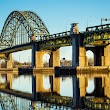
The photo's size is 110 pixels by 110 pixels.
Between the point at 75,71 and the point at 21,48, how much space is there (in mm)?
55301

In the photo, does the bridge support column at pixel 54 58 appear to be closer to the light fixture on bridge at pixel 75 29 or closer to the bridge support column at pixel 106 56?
the bridge support column at pixel 106 56

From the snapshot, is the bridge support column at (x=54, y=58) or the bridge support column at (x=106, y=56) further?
the bridge support column at (x=54, y=58)

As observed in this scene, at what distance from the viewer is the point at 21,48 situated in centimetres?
13900

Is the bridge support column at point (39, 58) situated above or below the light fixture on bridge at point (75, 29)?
below

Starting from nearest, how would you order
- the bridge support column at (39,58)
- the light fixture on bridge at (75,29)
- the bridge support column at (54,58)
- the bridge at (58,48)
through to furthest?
1. the bridge at (58,48)
2. the light fixture on bridge at (75,29)
3. the bridge support column at (39,58)
4. the bridge support column at (54,58)

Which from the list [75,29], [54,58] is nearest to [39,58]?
[54,58]

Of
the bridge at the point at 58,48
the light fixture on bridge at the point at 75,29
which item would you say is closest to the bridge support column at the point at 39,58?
the bridge at the point at 58,48

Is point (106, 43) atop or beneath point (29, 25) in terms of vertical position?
beneath

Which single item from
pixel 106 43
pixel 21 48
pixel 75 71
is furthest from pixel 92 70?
pixel 21 48

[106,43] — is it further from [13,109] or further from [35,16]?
[13,109]

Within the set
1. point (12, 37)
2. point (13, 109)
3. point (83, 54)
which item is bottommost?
point (13, 109)

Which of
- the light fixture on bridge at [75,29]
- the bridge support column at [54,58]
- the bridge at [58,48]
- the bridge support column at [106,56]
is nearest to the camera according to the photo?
the bridge at [58,48]

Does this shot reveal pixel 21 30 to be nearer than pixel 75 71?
No

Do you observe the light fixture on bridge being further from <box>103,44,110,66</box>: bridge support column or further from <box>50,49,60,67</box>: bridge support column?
<box>50,49,60,67</box>: bridge support column
